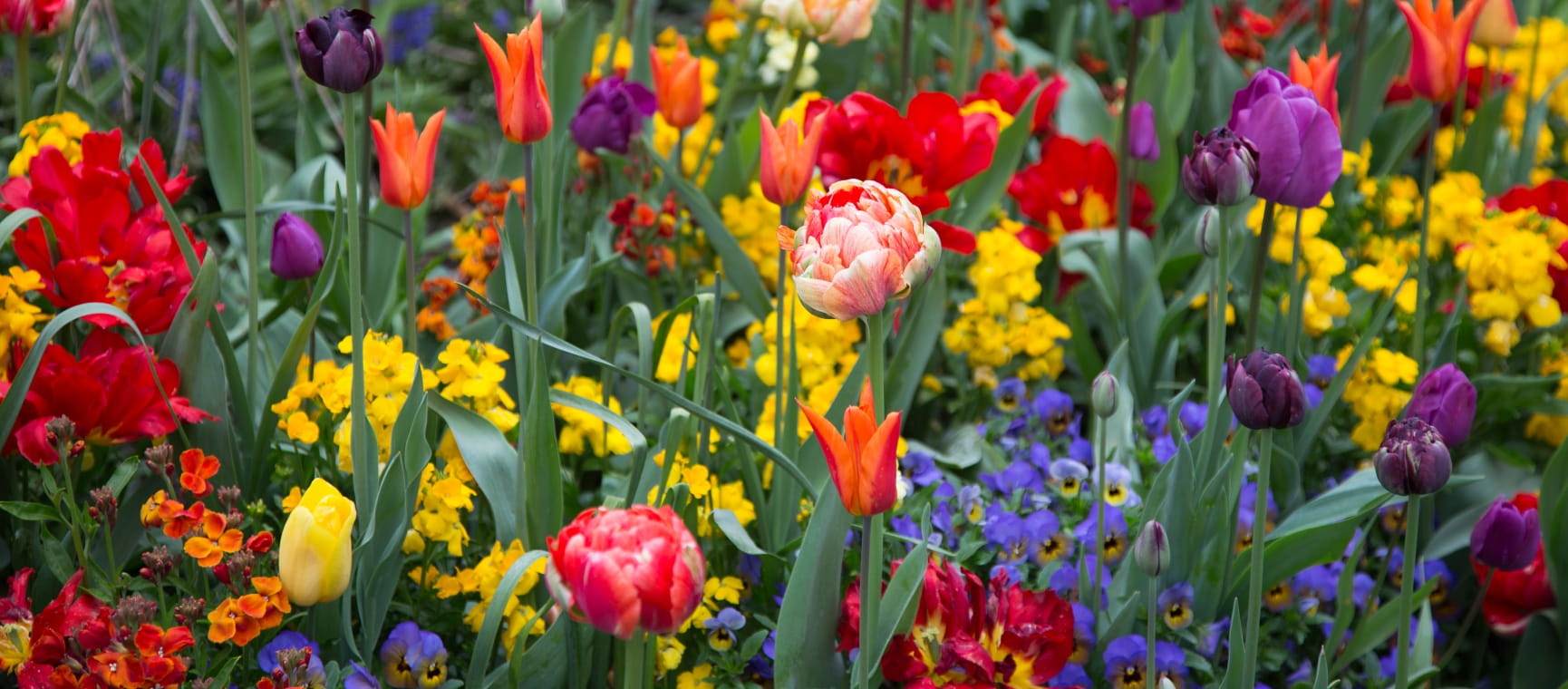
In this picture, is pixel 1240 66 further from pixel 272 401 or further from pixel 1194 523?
pixel 272 401

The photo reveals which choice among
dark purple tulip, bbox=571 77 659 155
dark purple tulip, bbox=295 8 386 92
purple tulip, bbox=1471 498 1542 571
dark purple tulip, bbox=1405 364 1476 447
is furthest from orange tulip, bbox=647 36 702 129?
purple tulip, bbox=1471 498 1542 571

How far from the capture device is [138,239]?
1.52 m

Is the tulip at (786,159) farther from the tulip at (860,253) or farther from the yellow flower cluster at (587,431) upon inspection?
the yellow flower cluster at (587,431)

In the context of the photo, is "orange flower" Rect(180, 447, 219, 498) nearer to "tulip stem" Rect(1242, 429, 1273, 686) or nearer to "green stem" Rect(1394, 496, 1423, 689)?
"tulip stem" Rect(1242, 429, 1273, 686)

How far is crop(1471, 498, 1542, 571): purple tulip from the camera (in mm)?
1297

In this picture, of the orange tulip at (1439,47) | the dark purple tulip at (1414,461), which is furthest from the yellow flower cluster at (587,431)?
the orange tulip at (1439,47)

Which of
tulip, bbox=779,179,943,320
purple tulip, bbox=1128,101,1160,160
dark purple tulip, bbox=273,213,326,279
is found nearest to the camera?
tulip, bbox=779,179,943,320

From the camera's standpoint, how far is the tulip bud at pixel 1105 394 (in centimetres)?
123

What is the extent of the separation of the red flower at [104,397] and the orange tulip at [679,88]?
78cm

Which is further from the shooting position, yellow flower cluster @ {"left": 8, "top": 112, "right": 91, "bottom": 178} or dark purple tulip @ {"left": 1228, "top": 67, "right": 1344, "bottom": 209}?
yellow flower cluster @ {"left": 8, "top": 112, "right": 91, "bottom": 178}

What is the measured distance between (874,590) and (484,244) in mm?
941

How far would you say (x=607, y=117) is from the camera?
1910mm

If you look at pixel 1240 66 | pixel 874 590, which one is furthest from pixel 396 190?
pixel 1240 66

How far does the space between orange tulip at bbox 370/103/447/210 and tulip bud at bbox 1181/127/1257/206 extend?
0.71 meters
